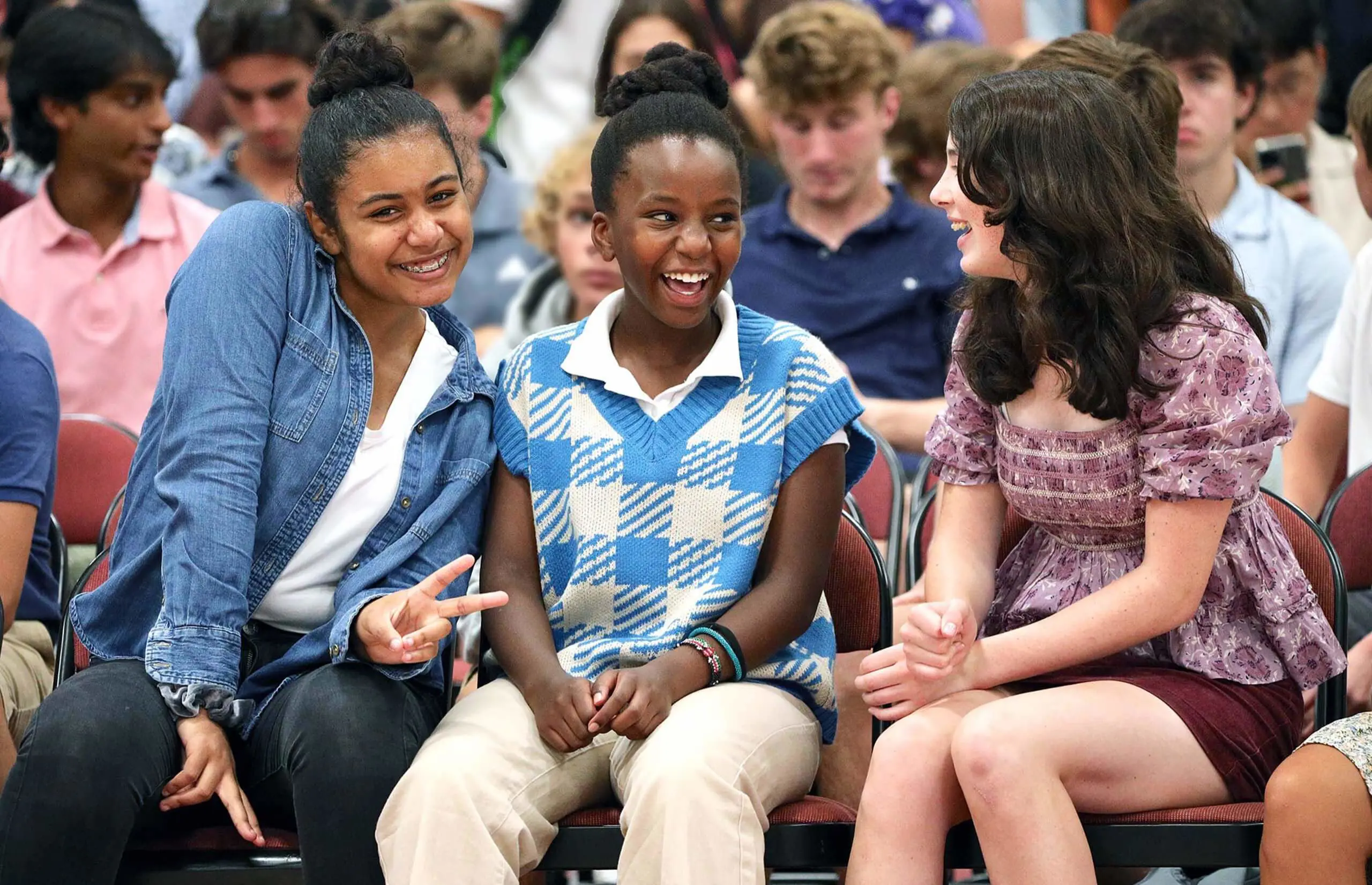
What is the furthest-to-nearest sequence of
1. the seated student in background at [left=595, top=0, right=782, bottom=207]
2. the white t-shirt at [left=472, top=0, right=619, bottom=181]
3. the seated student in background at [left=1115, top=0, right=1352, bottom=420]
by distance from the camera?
the white t-shirt at [left=472, top=0, right=619, bottom=181]
the seated student in background at [left=595, top=0, right=782, bottom=207]
the seated student in background at [left=1115, top=0, right=1352, bottom=420]

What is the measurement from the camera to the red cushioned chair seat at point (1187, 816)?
2.27 meters

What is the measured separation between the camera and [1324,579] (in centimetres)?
256

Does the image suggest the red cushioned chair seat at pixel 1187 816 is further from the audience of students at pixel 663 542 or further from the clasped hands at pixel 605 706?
the clasped hands at pixel 605 706

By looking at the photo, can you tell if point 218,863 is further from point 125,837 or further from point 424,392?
point 424,392

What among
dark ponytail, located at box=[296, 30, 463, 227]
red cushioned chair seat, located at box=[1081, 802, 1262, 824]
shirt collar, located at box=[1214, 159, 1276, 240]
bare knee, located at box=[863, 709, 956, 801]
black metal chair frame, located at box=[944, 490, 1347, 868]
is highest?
dark ponytail, located at box=[296, 30, 463, 227]

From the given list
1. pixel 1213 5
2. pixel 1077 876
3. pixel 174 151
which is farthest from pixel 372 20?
pixel 1077 876

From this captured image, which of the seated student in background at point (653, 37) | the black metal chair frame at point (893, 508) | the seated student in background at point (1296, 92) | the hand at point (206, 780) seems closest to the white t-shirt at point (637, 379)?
the black metal chair frame at point (893, 508)

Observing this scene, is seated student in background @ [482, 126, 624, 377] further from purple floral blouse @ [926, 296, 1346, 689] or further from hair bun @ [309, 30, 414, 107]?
purple floral blouse @ [926, 296, 1346, 689]

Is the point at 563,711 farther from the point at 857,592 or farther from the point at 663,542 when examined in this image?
the point at 857,592

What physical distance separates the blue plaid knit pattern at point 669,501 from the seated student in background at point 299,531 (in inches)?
5.8

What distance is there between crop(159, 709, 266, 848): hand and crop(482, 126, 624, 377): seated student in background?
176 cm

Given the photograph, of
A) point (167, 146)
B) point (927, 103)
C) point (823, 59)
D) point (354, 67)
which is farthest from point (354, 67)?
point (167, 146)

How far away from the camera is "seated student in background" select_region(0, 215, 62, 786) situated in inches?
107

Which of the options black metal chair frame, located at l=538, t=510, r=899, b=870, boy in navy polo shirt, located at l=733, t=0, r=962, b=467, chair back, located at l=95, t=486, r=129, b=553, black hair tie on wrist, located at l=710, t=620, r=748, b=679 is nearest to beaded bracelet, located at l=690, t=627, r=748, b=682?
black hair tie on wrist, located at l=710, t=620, r=748, b=679
